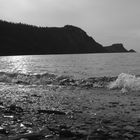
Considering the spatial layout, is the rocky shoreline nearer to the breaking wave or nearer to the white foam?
the white foam

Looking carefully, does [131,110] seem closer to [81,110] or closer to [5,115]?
[81,110]

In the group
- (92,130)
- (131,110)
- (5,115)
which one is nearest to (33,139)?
(92,130)

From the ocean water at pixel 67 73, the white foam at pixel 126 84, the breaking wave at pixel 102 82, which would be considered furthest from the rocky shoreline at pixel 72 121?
the ocean water at pixel 67 73

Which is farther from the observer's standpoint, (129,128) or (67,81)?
(67,81)

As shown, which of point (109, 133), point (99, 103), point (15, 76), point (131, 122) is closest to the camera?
point (109, 133)

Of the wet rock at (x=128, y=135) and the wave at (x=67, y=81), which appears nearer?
the wet rock at (x=128, y=135)

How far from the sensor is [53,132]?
934cm

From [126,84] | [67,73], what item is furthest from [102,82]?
[67,73]

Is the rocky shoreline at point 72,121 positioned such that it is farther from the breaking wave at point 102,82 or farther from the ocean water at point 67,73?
the ocean water at point 67,73

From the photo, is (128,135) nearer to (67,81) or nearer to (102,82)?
(102,82)

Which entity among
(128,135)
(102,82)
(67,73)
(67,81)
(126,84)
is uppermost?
(126,84)

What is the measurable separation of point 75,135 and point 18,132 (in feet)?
5.56

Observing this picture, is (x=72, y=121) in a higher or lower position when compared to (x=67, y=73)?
higher

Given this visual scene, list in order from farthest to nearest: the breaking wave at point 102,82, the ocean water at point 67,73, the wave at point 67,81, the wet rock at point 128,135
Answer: the ocean water at point 67,73
the wave at point 67,81
the breaking wave at point 102,82
the wet rock at point 128,135
